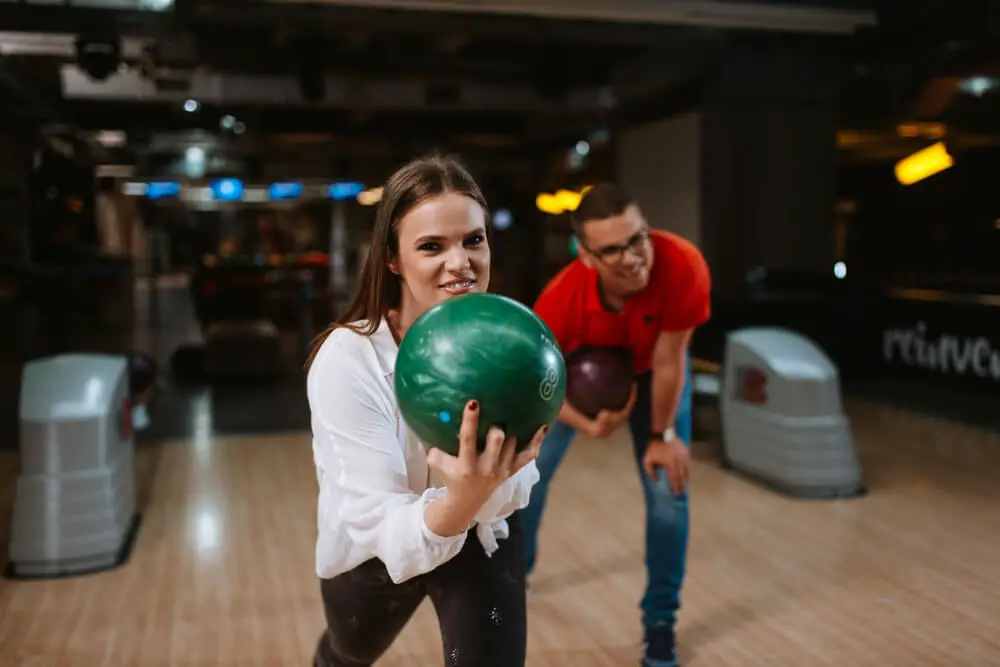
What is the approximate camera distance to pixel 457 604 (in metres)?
1.49

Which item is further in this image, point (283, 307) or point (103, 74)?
point (283, 307)

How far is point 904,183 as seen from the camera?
729cm

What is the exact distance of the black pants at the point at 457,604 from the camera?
148 cm

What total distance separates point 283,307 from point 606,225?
464cm

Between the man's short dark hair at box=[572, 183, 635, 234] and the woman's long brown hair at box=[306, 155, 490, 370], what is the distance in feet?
2.59

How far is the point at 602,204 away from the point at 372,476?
1.14 m

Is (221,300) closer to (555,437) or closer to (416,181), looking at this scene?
(555,437)

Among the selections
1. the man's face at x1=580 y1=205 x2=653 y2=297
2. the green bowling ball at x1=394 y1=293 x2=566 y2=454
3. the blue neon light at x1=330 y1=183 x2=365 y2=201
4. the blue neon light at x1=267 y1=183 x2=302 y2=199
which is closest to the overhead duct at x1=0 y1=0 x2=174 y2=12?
the blue neon light at x1=267 y1=183 x2=302 y2=199

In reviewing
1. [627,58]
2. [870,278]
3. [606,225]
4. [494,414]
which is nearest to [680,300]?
[606,225]

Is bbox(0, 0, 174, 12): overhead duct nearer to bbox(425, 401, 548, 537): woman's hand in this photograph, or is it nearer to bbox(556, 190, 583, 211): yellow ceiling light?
bbox(556, 190, 583, 211): yellow ceiling light

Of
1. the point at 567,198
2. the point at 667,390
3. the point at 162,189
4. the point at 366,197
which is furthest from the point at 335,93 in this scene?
the point at 667,390

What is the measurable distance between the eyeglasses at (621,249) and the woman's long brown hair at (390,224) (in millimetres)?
802

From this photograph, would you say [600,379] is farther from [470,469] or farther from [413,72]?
[413,72]

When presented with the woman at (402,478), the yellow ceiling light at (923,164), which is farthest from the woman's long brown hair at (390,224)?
the yellow ceiling light at (923,164)
